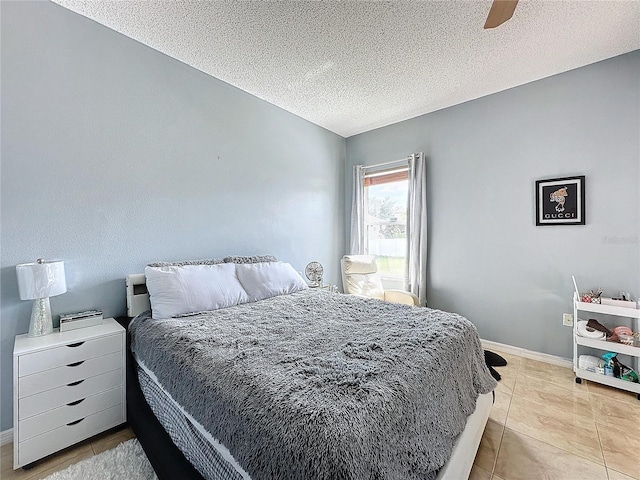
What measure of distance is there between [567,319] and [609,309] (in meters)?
0.41

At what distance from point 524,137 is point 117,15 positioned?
363cm

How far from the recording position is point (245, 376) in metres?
1.05

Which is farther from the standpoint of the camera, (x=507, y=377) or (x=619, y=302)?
(x=507, y=377)

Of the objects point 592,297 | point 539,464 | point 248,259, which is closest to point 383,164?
point 248,259

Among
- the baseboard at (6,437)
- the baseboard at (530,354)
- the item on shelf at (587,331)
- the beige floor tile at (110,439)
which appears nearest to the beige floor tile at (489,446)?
the item on shelf at (587,331)

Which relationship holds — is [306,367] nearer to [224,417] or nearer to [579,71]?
[224,417]

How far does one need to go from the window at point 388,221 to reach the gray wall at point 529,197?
39cm

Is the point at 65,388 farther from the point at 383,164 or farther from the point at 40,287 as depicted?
the point at 383,164

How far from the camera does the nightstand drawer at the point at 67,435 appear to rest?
144 cm

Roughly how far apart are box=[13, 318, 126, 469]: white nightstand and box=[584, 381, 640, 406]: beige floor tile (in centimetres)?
348

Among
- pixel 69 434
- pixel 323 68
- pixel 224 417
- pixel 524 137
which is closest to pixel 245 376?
pixel 224 417

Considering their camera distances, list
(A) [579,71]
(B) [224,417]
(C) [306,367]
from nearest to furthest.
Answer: (B) [224,417] → (C) [306,367] → (A) [579,71]

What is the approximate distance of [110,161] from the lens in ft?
6.73

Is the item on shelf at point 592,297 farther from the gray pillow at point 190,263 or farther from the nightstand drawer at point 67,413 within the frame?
the nightstand drawer at point 67,413
